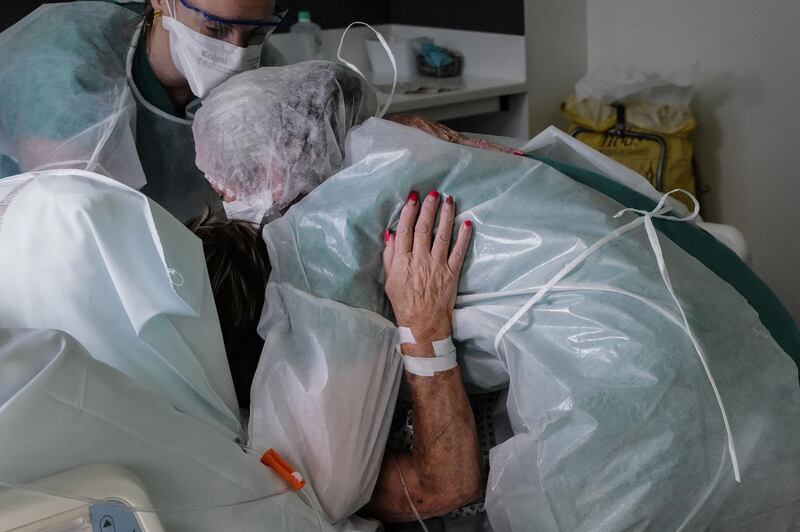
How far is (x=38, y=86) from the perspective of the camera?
1.71 meters

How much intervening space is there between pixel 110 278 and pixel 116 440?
24cm

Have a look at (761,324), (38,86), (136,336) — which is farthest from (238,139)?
(761,324)

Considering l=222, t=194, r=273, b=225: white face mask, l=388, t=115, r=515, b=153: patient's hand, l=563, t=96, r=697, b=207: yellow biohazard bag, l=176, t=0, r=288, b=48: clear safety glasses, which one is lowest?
l=563, t=96, r=697, b=207: yellow biohazard bag

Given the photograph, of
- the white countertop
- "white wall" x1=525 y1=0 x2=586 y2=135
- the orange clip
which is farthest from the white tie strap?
"white wall" x1=525 y1=0 x2=586 y2=135

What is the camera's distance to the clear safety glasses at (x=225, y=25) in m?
1.75

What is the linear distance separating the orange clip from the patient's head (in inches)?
8.8

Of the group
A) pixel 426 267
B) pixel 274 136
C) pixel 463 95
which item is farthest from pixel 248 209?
pixel 463 95

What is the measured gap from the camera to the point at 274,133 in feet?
4.40

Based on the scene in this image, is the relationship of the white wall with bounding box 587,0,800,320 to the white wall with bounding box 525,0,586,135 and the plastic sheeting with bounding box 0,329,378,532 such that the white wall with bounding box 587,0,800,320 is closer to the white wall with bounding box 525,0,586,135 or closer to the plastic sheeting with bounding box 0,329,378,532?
the white wall with bounding box 525,0,586,135

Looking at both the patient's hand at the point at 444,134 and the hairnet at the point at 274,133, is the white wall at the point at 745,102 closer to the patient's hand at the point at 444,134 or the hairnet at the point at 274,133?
the patient's hand at the point at 444,134

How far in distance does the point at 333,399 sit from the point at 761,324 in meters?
0.62

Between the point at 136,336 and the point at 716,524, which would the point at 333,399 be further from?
the point at 716,524

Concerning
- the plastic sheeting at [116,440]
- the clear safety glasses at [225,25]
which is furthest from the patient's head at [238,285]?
the clear safety glasses at [225,25]

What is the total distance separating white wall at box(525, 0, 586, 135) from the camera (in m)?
2.99
